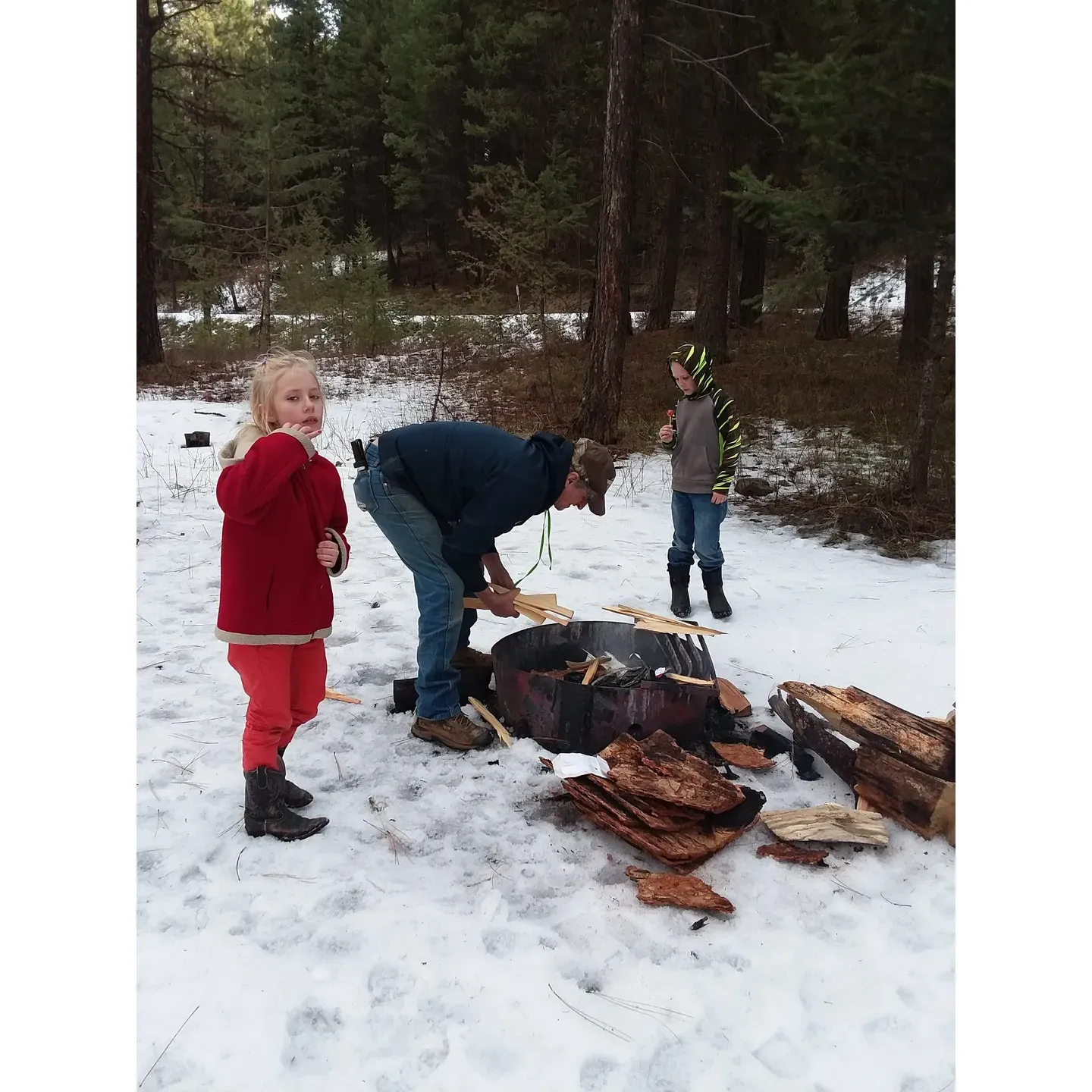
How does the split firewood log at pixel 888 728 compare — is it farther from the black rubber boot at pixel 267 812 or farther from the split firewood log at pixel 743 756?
A: the black rubber boot at pixel 267 812

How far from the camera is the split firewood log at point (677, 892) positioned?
2699 mm

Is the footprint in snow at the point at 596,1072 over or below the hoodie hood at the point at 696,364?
below

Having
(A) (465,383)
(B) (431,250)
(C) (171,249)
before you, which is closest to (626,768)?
(A) (465,383)

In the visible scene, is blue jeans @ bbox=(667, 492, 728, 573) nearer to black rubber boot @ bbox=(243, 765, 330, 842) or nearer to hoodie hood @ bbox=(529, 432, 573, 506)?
hoodie hood @ bbox=(529, 432, 573, 506)

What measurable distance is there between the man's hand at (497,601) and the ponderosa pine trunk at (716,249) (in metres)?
9.97

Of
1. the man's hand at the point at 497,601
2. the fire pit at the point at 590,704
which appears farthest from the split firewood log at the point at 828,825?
the man's hand at the point at 497,601

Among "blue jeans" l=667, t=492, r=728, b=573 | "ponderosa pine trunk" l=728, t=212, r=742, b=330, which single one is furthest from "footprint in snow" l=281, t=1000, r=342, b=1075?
"ponderosa pine trunk" l=728, t=212, r=742, b=330

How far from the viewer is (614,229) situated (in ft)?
32.2

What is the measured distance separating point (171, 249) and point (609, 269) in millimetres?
11717

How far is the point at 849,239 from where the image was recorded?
25.2ft

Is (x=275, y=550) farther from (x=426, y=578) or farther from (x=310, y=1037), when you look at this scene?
(x=310, y=1037)

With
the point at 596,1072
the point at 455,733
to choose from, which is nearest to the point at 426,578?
the point at 455,733

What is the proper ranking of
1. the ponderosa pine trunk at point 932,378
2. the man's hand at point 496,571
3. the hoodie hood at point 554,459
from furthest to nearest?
the ponderosa pine trunk at point 932,378, the man's hand at point 496,571, the hoodie hood at point 554,459

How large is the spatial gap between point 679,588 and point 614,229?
19.8 ft
